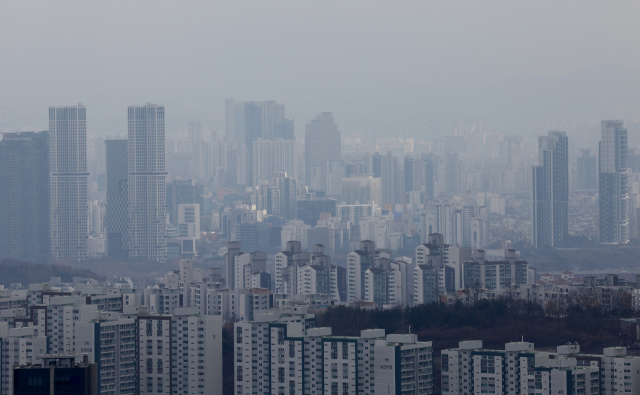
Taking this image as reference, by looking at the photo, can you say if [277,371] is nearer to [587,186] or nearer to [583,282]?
[583,282]

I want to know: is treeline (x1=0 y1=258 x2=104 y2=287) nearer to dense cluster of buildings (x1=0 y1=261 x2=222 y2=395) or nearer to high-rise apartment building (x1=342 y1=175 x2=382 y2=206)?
dense cluster of buildings (x1=0 y1=261 x2=222 y2=395)

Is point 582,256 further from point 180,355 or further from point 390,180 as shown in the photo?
point 180,355

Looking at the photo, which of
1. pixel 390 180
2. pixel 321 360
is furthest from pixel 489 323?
pixel 390 180

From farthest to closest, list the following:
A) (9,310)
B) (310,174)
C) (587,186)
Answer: (310,174) → (587,186) → (9,310)

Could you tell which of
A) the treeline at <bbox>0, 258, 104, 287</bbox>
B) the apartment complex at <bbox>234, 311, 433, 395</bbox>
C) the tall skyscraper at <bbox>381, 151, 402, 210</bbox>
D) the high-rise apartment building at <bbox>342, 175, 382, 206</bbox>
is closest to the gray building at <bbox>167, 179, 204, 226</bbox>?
the high-rise apartment building at <bbox>342, 175, 382, 206</bbox>

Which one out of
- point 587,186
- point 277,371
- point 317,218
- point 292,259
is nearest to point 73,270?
point 292,259

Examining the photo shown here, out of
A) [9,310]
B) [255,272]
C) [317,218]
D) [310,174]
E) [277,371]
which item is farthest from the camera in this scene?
[310,174]
